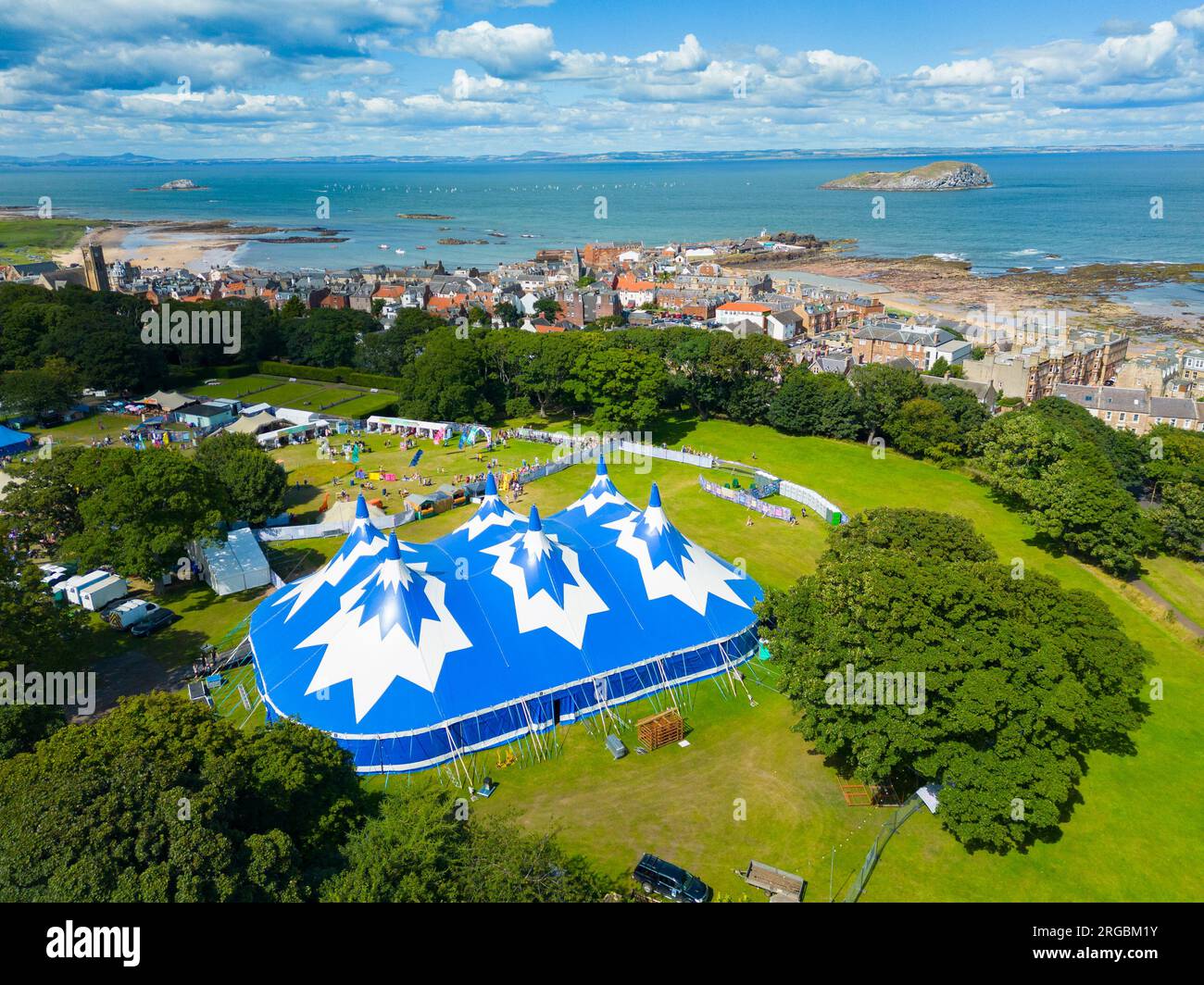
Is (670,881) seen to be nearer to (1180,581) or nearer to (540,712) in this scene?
(540,712)

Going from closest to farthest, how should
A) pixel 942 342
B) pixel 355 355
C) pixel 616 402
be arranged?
pixel 616 402 < pixel 355 355 < pixel 942 342

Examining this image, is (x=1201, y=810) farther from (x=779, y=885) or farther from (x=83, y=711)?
(x=83, y=711)


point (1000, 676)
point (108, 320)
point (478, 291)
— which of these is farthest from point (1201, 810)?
point (478, 291)

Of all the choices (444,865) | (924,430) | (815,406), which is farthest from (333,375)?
A: (444,865)

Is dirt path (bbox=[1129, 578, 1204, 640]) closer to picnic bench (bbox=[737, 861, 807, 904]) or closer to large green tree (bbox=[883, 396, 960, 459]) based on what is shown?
large green tree (bbox=[883, 396, 960, 459])

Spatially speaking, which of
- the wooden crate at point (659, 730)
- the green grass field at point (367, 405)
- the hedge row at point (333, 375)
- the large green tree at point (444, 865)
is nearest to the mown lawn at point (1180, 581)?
the wooden crate at point (659, 730)

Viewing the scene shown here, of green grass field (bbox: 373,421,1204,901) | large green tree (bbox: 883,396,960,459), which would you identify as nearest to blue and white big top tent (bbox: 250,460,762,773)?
green grass field (bbox: 373,421,1204,901)
